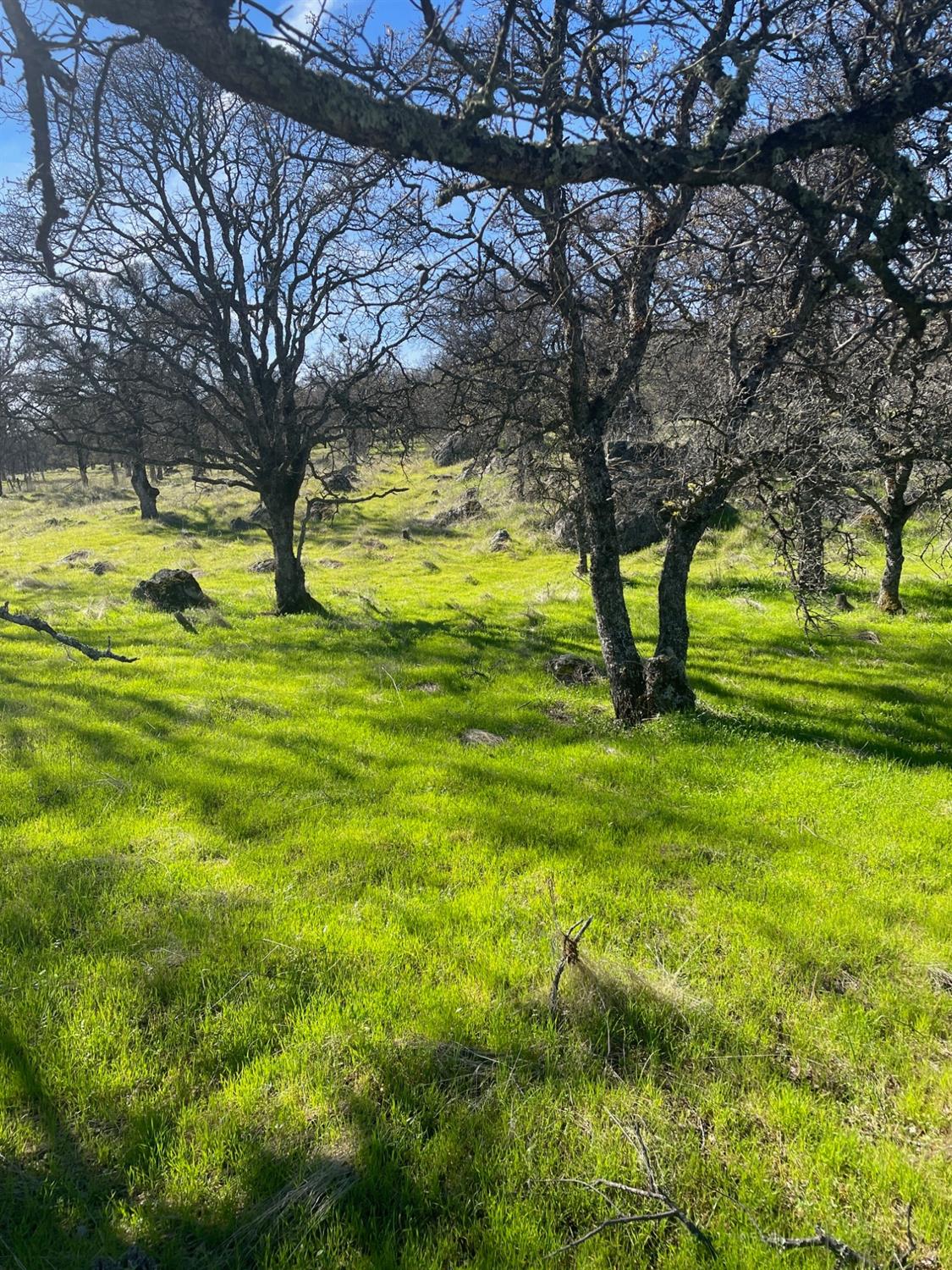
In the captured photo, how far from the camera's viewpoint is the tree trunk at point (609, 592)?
8.29 metres

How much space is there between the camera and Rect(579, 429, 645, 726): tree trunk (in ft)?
27.2

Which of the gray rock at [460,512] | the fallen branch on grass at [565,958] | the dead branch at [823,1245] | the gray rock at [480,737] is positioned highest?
the gray rock at [460,512]

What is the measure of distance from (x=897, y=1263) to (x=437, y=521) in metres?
32.9

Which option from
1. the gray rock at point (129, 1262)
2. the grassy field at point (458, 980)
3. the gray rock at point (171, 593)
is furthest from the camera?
the gray rock at point (171, 593)

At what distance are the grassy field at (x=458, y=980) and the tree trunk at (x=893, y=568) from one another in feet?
19.3

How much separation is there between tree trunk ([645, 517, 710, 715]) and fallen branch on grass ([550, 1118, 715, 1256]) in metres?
6.28

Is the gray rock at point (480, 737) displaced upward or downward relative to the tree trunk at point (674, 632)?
downward

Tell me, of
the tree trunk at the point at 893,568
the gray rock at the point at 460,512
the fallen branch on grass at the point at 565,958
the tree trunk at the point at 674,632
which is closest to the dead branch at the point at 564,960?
the fallen branch on grass at the point at 565,958

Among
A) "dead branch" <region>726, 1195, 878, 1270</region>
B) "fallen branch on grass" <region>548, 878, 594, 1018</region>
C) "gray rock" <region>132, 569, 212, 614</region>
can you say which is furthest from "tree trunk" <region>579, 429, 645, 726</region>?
"gray rock" <region>132, 569, 212, 614</region>

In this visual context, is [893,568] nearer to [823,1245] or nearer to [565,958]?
[565,958]

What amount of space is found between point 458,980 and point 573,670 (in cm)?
721

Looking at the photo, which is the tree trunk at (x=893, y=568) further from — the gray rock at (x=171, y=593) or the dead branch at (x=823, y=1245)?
the gray rock at (x=171, y=593)

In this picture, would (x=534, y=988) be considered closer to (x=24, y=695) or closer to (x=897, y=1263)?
(x=897, y=1263)

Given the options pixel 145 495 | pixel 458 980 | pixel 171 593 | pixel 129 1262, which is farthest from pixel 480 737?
pixel 145 495
